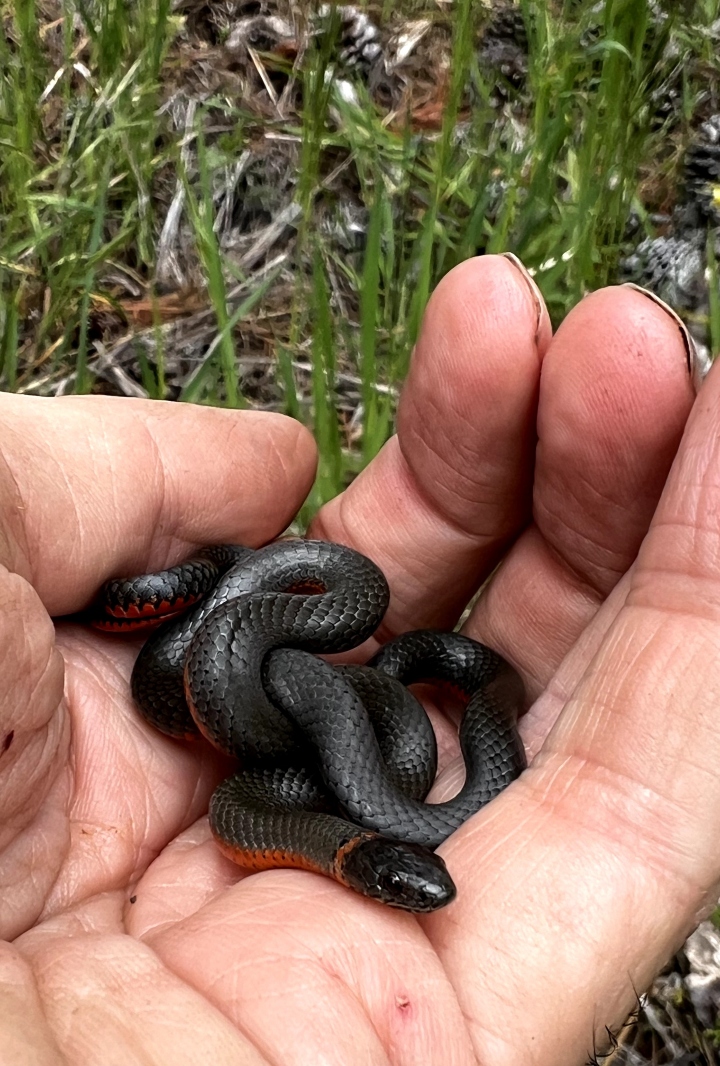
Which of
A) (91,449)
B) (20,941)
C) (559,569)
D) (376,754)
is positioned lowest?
(20,941)

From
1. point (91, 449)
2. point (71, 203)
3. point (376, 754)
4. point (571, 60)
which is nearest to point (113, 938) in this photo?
point (376, 754)

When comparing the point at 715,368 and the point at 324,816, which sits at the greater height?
the point at 715,368

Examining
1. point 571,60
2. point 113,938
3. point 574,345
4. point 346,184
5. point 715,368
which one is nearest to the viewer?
point 113,938

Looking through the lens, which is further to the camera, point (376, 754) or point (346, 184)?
point (346, 184)

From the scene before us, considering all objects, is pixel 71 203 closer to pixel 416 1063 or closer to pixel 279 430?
pixel 279 430

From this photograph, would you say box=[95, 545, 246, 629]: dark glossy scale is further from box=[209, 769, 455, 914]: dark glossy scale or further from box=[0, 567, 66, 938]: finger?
box=[209, 769, 455, 914]: dark glossy scale

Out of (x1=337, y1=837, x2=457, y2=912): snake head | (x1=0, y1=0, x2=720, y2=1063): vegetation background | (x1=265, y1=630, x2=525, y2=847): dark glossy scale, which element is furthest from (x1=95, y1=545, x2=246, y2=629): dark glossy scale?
(x1=337, y1=837, x2=457, y2=912): snake head
